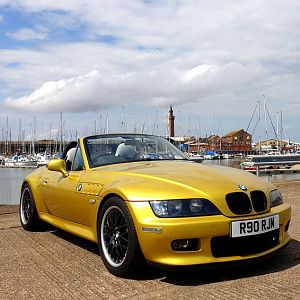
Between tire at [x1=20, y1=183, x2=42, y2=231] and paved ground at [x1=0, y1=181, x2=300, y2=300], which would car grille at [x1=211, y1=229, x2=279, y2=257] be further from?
tire at [x1=20, y1=183, x2=42, y2=231]

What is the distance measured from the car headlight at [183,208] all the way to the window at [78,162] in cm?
168

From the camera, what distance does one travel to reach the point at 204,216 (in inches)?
141

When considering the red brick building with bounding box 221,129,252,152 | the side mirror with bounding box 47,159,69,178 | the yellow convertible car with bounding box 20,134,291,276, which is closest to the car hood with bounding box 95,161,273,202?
the yellow convertible car with bounding box 20,134,291,276

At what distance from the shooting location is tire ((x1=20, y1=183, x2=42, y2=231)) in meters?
6.19

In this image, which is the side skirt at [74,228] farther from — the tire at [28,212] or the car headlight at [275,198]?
the car headlight at [275,198]

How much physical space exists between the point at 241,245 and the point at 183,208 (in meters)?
0.61

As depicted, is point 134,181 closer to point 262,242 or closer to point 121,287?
point 121,287

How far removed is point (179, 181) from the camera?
3.84 m

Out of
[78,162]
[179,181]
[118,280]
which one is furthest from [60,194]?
[179,181]

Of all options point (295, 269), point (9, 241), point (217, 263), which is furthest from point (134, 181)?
point (9, 241)

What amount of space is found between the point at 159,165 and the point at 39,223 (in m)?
2.47

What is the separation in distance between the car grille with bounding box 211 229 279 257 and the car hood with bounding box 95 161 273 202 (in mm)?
351

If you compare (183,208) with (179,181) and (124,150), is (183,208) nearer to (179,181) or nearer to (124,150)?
(179,181)

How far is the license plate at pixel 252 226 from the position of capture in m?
3.61
